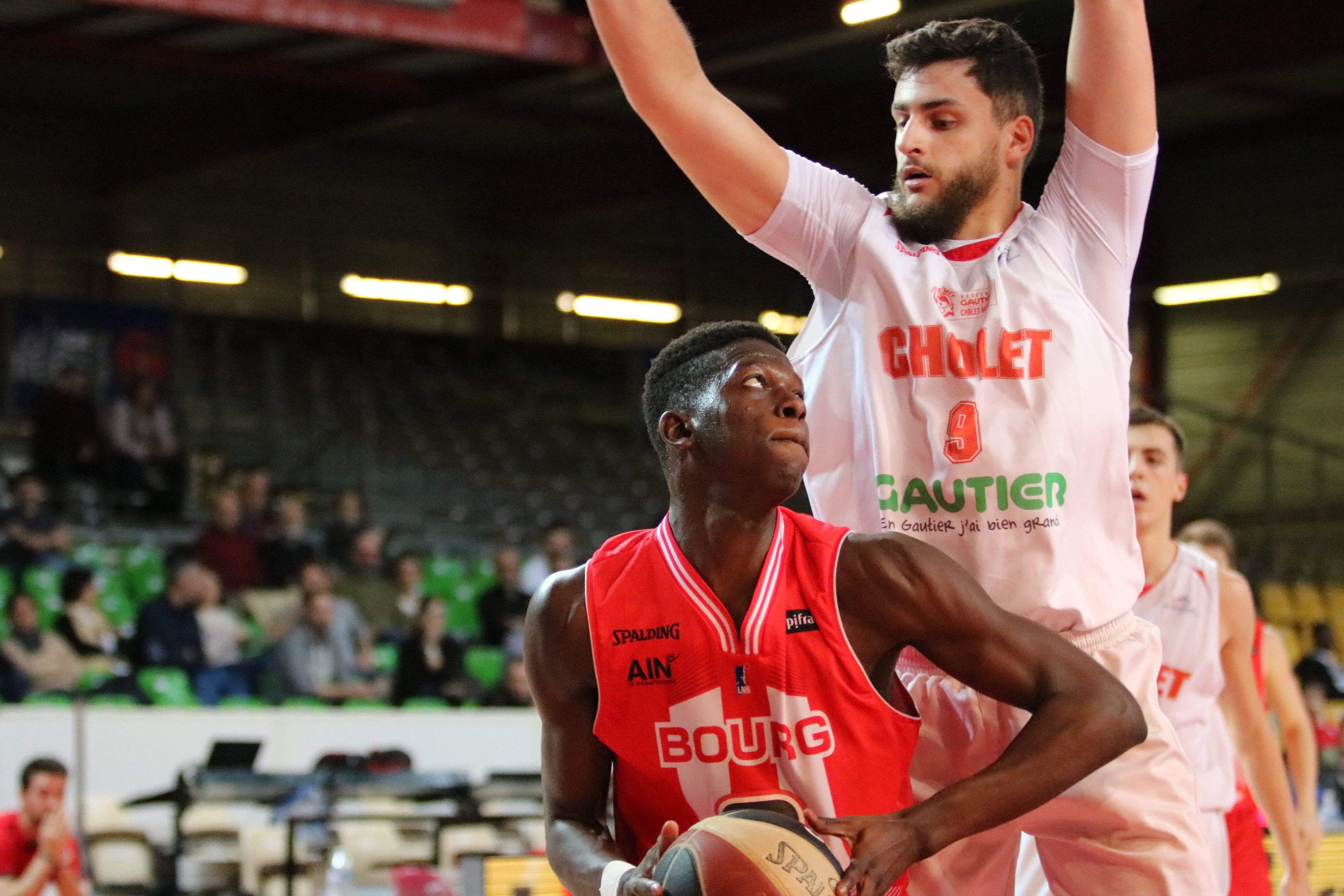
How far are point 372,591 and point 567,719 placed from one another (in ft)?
36.8

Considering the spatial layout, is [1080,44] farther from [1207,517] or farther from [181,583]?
[1207,517]

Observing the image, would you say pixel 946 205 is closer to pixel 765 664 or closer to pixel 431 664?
pixel 765 664

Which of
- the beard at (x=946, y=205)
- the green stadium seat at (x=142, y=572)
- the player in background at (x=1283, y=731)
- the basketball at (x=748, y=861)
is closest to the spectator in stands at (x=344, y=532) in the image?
the green stadium seat at (x=142, y=572)

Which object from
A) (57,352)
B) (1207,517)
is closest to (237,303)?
(57,352)

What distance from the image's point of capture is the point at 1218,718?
621 centimetres

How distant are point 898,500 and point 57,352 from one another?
1536 cm

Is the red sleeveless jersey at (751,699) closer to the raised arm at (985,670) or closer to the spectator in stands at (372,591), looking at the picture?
the raised arm at (985,670)

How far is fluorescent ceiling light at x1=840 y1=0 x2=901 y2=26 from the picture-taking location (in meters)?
14.8

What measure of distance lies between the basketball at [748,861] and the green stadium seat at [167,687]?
9.51 meters

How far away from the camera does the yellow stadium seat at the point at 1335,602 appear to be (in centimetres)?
1931

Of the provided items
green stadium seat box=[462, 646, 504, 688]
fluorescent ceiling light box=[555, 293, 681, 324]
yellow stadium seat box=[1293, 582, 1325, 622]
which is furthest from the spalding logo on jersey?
fluorescent ceiling light box=[555, 293, 681, 324]

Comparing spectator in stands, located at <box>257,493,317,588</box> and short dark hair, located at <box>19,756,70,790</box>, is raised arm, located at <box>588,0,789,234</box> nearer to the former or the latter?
short dark hair, located at <box>19,756,70,790</box>

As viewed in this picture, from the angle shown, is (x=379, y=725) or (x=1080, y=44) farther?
(x=379, y=725)

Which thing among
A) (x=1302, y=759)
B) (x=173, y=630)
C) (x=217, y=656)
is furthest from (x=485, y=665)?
(x=1302, y=759)
